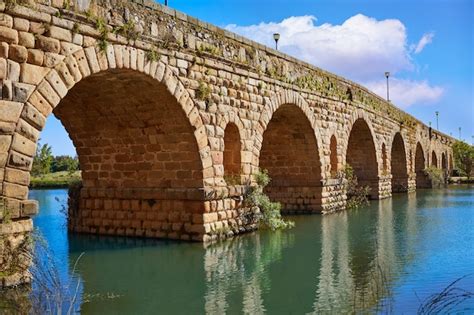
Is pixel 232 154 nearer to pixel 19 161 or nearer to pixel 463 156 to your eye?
pixel 19 161

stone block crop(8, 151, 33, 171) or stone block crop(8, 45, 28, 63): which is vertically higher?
stone block crop(8, 45, 28, 63)

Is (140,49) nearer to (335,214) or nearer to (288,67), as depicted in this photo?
(288,67)

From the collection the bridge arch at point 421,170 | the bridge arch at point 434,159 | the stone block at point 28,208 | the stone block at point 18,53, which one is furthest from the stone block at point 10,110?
the bridge arch at point 434,159

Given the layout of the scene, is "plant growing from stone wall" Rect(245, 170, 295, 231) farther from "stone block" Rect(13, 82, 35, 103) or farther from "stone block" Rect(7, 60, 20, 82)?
"stone block" Rect(7, 60, 20, 82)

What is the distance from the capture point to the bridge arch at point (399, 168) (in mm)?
27891

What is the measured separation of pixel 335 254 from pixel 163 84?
4307mm

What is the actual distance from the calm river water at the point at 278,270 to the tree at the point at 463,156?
32.6m

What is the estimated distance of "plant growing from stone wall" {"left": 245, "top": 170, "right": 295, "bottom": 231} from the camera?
450 inches

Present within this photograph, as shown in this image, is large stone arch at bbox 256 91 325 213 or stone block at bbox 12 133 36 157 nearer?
stone block at bbox 12 133 36 157

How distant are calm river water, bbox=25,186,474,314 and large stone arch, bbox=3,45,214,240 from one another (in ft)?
1.58

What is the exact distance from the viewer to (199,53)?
10391mm

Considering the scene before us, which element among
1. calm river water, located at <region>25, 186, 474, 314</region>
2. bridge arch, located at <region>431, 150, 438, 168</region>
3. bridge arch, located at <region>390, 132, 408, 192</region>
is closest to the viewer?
calm river water, located at <region>25, 186, 474, 314</region>

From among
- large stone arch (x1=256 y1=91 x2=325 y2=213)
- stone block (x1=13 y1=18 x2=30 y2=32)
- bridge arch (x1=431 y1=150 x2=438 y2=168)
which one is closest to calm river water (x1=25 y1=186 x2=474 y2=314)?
large stone arch (x1=256 y1=91 x2=325 y2=213)

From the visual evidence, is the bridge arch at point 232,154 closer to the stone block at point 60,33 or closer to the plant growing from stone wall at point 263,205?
the plant growing from stone wall at point 263,205
